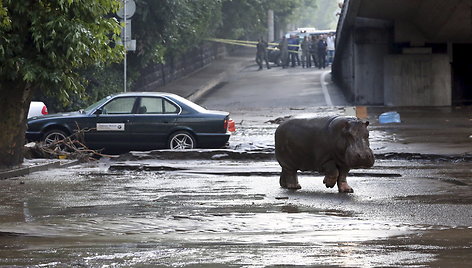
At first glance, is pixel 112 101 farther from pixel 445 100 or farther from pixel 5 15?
pixel 445 100

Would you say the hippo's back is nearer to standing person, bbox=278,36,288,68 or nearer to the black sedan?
the black sedan

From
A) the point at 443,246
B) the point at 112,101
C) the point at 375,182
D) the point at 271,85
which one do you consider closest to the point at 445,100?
the point at 271,85

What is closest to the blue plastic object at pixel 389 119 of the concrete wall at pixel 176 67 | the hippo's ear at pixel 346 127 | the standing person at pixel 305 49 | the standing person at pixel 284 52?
the concrete wall at pixel 176 67

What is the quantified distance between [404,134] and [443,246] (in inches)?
567

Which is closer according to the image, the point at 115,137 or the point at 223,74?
the point at 115,137

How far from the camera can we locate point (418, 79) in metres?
34.4

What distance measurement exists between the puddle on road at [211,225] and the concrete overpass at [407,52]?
57.6 feet

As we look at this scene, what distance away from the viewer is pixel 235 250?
28.9 feet

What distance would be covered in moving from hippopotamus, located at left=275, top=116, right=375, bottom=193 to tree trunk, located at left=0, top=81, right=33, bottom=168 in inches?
208

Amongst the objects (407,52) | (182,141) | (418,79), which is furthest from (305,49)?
(182,141)

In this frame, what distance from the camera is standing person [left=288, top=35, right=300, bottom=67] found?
58.3 m

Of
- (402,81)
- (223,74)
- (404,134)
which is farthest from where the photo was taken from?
(223,74)

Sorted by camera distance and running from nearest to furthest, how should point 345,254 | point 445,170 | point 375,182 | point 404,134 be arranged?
point 345,254, point 375,182, point 445,170, point 404,134

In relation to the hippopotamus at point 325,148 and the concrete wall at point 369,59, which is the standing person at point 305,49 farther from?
the hippopotamus at point 325,148
